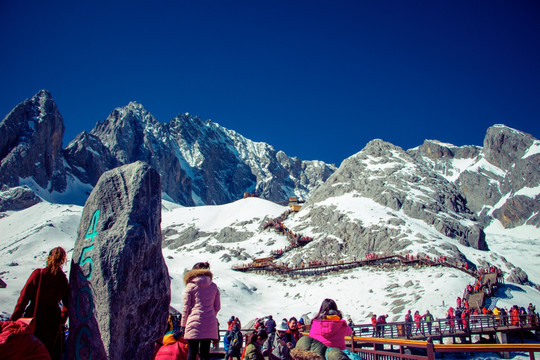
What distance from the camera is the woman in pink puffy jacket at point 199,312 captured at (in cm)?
537

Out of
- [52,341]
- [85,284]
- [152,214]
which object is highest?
[152,214]

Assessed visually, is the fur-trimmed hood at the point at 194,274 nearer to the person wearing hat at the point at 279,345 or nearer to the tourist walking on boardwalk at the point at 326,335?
the tourist walking on boardwalk at the point at 326,335

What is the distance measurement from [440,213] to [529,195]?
274 feet

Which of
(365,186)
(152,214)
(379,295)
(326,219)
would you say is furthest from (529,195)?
(152,214)

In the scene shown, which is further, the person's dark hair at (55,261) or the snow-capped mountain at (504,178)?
the snow-capped mountain at (504,178)

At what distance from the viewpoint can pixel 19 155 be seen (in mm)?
111188

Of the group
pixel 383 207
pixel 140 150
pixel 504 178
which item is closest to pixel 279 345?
pixel 383 207

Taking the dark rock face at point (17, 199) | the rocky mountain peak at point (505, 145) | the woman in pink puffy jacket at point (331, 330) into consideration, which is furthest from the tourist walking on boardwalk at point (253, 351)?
the rocky mountain peak at point (505, 145)

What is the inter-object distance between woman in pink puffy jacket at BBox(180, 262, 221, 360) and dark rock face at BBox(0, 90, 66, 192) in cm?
12103

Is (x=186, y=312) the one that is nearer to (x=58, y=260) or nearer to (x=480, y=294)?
(x=58, y=260)

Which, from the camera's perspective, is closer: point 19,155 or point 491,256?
point 491,256

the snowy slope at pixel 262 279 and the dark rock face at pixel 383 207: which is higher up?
the dark rock face at pixel 383 207

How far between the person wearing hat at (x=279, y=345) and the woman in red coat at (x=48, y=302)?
330cm

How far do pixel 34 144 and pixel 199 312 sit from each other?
433 ft
